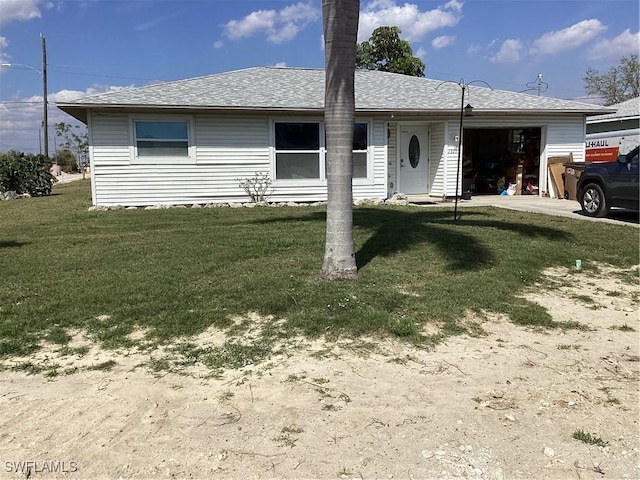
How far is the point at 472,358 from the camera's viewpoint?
425 centimetres

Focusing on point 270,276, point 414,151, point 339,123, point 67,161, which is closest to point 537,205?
point 414,151

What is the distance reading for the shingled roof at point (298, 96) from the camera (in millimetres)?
13984

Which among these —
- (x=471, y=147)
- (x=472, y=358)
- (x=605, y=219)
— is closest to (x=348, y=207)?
(x=472, y=358)

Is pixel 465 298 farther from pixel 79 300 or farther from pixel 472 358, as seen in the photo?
pixel 79 300

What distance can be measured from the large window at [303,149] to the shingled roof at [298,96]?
2.51 ft

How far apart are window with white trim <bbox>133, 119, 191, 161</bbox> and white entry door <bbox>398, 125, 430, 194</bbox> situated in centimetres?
673

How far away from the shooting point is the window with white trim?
14.3m

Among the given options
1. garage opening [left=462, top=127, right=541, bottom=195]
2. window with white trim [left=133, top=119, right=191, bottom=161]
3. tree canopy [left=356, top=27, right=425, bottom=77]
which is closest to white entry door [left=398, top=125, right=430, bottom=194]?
garage opening [left=462, top=127, right=541, bottom=195]

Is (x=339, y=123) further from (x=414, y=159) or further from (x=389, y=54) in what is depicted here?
(x=389, y=54)

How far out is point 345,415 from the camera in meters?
3.32

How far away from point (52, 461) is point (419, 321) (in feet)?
10.5
